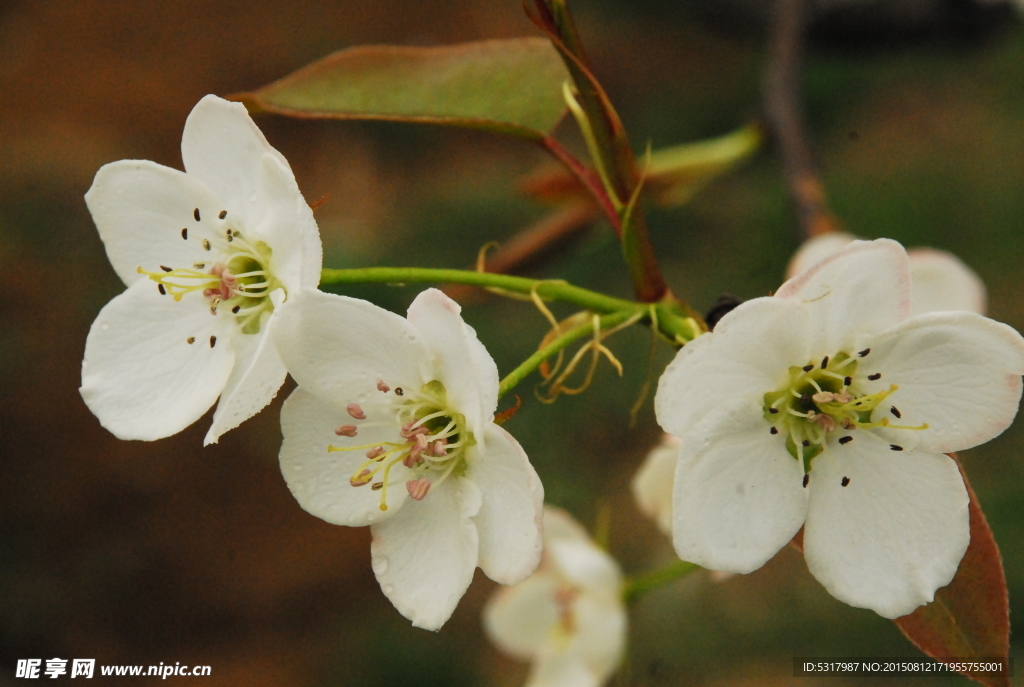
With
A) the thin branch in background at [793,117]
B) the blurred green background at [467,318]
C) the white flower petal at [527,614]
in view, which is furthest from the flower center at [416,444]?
the blurred green background at [467,318]

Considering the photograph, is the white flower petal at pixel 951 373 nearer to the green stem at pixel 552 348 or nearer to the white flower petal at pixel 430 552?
the green stem at pixel 552 348

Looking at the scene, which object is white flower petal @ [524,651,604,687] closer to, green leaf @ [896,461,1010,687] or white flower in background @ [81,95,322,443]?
green leaf @ [896,461,1010,687]

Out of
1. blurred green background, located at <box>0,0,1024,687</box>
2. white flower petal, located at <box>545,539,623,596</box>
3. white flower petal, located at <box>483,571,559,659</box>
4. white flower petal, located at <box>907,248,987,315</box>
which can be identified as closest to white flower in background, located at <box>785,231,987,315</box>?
white flower petal, located at <box>907,248,987,315</box>

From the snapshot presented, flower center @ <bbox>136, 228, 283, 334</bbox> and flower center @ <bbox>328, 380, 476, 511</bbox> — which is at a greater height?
flower center @ <bbox>136, 228, 283, 334</bbox>

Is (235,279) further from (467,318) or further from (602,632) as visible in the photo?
(467,318)

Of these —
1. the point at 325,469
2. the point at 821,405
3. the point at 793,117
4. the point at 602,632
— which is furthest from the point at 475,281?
the point at 793,117

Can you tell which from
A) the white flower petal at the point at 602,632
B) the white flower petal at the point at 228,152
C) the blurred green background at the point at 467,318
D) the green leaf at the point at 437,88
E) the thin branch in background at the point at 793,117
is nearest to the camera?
the white flower petal at the point at 228,152
